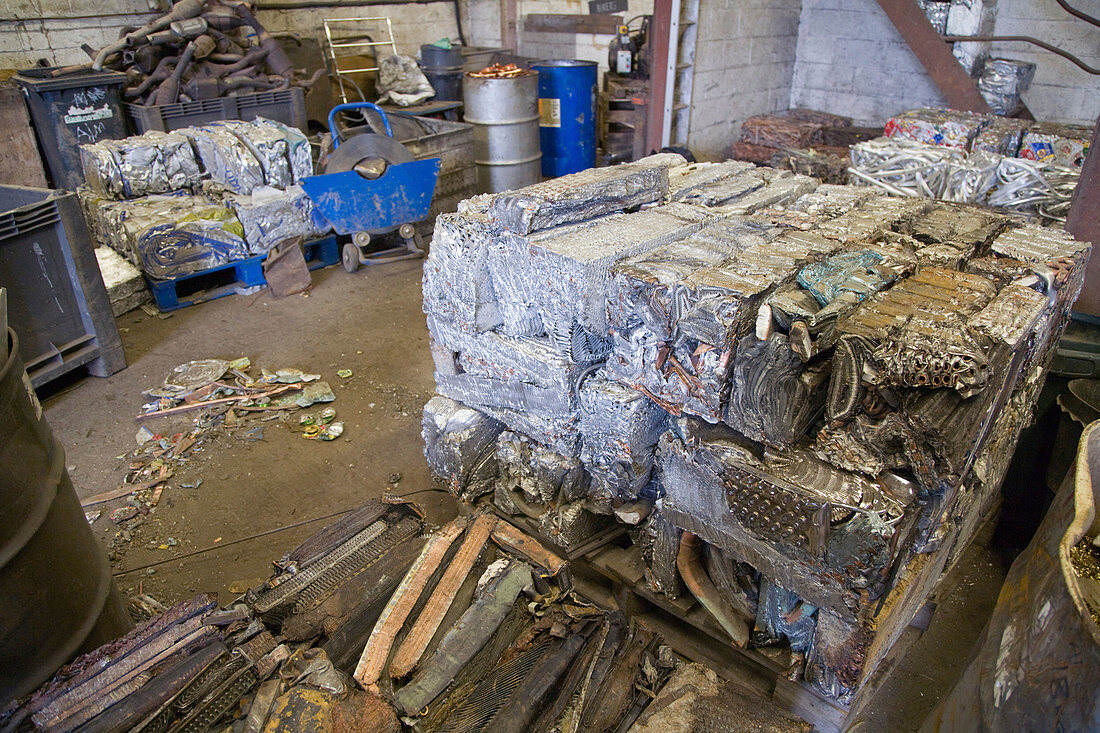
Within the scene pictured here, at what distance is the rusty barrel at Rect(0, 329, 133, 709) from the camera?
6.42 ft

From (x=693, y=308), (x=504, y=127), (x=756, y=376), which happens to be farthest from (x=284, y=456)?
(x=504, y=127)

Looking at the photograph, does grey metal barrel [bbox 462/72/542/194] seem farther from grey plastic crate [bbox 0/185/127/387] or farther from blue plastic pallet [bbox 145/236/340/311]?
grey plastic crate [bbox 0/185/127/387]

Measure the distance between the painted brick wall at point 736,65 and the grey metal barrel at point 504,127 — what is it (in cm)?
169

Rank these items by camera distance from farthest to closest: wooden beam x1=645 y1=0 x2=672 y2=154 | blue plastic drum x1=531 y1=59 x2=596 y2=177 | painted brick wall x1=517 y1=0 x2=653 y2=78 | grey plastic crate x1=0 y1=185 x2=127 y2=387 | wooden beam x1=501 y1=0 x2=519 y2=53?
wooden beam x1=501 y1=0 x2=519 y2=53, painted brick wall x1=517 y1=0 x2=653 y2=78, blue plastic drum x1=531 y1=59 x2=596 y2=177, wooden beam x1=645 y1=0 x2=672 y2=154, grey plastic crate x1=0 y1=185 x2=127 y2=387

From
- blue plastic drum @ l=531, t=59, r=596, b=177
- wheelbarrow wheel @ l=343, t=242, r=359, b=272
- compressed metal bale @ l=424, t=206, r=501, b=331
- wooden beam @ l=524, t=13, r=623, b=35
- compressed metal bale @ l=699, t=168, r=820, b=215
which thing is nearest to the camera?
compressed metal bale @ l=424, t=206, r=501, b=331

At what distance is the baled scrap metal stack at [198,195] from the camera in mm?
5523

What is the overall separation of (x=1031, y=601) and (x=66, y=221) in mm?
5218

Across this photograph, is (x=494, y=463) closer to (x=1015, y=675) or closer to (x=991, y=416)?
(x=991, y=416)

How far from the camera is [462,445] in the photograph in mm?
3068

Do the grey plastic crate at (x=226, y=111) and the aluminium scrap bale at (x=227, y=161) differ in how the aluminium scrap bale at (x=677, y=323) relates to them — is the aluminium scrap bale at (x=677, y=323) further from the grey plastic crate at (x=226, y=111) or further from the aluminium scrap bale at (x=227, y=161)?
the grey plastic crate at (x=226, y=111)

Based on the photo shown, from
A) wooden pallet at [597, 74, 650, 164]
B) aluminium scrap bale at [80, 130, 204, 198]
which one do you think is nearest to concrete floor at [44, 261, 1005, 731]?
aluminium scrap bale at [80, 130, 204, 198]

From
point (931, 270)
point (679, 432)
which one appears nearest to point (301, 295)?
point (679, 432)

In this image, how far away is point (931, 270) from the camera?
7.70 feet

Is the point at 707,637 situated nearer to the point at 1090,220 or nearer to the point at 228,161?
the point at 1090,220
